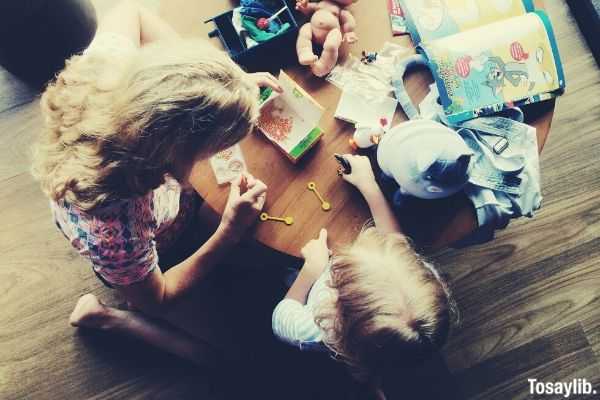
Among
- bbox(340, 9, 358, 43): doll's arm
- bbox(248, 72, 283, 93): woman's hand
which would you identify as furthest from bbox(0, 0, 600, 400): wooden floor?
bbox(340, 9, 358, 43): doll's arm

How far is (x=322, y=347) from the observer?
3.56 feet

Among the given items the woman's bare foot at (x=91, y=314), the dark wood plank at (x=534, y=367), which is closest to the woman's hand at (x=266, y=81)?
the woman's bare foot at (x=91, y=314)

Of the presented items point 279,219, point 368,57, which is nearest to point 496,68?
point 368,57

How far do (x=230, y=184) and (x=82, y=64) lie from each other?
38cm

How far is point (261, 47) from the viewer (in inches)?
41.5

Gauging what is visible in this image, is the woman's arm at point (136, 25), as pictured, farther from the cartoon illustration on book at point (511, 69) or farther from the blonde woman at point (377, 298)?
the cartoon illustration on book at point (511, 69)

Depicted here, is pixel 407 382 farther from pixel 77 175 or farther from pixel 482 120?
pixel 77 175

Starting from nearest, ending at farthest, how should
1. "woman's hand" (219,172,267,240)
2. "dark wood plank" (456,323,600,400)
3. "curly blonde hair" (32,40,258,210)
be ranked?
"curly blonde hair" (32,40,258,210) < "woman's hand" (219,172,267,240) < "dark wood plank" (456,323,600,400)

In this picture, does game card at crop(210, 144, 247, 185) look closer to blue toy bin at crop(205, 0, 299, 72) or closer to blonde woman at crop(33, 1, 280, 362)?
blonde woman at crop(33, 1, 280, 362)

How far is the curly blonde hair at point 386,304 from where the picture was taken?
0.89m

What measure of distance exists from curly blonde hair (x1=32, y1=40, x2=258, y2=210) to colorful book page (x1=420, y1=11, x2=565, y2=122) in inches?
18.5

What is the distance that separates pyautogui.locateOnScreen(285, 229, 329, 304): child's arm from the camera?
1.02 metres

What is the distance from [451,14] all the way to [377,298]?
28.0 inches

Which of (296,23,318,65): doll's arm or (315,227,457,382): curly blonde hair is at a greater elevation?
(296,23,318,65): doll's arm
